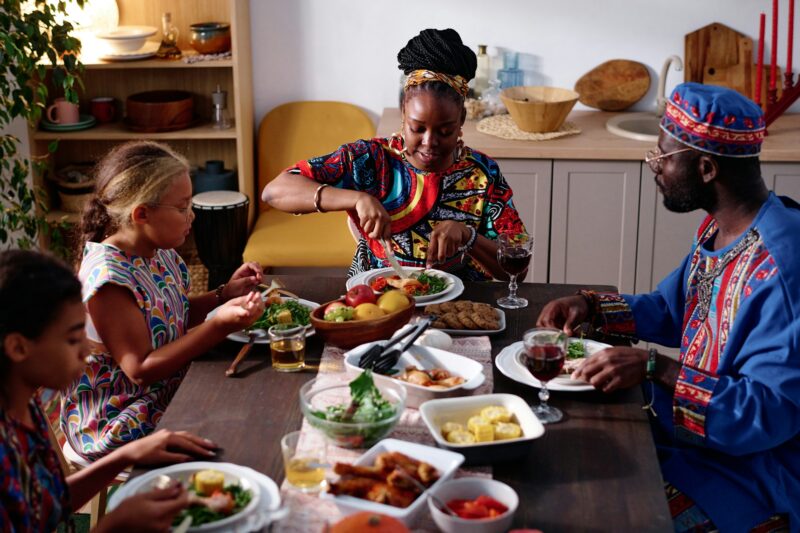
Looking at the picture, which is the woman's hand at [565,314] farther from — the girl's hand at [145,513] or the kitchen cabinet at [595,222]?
the kitchen cabinet at [595,222]

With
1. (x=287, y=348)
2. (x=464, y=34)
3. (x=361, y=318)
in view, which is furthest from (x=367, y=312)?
(x=464, y=34)

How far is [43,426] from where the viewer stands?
5.34 ft

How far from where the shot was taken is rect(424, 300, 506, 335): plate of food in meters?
2.25

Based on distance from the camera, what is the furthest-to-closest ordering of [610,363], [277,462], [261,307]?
1. [261,307]
2. [610,363]
3. [277,462]

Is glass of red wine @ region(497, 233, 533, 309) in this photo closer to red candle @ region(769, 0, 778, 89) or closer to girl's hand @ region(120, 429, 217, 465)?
girl's hand @ region(120, 429, 217, 465)

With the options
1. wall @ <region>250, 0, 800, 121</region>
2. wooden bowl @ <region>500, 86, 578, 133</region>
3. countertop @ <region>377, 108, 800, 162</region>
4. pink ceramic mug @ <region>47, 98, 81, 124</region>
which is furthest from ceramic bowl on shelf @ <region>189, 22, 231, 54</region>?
wooden bowl @ <region>500, 86, 578, 133</region>

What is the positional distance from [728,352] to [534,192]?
6.84 feet

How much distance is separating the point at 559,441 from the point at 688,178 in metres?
0.67

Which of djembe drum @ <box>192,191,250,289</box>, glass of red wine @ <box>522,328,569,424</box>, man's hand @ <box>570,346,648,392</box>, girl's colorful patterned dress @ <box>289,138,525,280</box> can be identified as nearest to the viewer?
glass of red wine @ <box>522,328,569,424</box>

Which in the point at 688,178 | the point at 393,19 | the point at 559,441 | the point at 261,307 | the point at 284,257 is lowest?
the point at 284,257

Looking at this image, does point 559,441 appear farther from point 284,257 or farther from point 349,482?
point 284,257

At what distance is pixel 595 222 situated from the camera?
4082mm

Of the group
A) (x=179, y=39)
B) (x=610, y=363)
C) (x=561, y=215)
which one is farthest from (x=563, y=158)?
(x=610, y=363)

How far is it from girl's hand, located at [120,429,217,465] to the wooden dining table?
3cm
